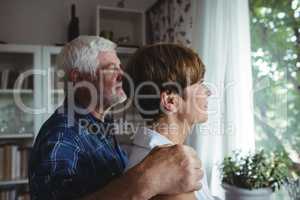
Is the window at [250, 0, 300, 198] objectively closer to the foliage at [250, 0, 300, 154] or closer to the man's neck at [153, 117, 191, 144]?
the foliage at [250, 0, 300, 154]

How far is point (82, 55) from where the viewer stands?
41.1 inches

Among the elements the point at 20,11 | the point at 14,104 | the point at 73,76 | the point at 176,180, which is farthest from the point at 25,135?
the point at 176,180

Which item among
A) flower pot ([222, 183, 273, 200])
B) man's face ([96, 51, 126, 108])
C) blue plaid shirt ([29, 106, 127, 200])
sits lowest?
flower pot ([222, 183, 273, 200])

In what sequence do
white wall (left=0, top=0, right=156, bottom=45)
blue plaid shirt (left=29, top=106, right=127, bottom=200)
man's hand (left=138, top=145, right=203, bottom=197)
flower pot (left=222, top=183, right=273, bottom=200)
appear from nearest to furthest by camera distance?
man's hand (left=138, top=145, right=203, bottom=197)
blue plaid shirt (left=29, top=106, right=127, bottom=200)
flower pot (left=222, top=183, right=273, bottom=200)
white wall (left=0, top=0, right=156, bottom=45)

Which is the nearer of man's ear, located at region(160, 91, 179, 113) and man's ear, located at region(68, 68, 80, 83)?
man's ear, located at region(160, 91, 179, 113)

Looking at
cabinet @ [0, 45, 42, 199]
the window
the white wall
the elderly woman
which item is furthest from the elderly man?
the white wall

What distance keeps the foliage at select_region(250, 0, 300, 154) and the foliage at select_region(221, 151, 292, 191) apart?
0.58 ft

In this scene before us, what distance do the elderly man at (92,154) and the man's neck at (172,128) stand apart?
0.16 m

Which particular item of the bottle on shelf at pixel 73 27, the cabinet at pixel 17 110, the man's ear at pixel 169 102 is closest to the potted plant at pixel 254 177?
the man's ear at pixel 169 102

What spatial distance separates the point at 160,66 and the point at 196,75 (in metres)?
0.09

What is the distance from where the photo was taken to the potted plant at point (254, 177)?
3.88 feet

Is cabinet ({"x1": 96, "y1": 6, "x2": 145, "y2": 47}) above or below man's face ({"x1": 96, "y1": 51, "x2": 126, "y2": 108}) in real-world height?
above

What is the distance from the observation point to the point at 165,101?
732 millimetres

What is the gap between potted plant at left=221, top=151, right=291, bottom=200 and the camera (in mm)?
1184
